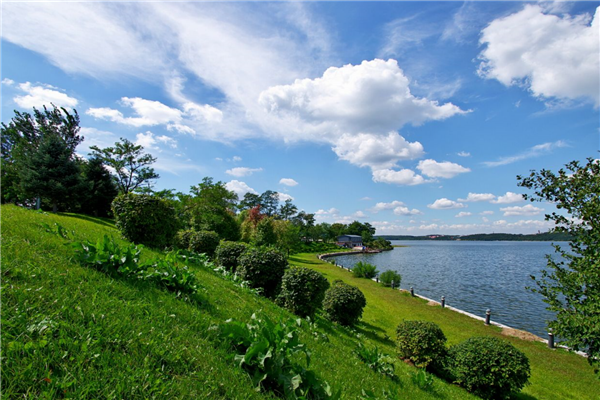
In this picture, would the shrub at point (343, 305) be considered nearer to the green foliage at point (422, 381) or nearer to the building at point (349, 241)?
the green foliage at point (422, 381)

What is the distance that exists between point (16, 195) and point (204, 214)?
2783 cm

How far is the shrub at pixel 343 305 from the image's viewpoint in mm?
10391

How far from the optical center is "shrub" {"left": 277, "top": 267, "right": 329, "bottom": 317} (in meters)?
9.20

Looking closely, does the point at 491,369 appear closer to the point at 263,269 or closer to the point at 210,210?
the point at 263,269

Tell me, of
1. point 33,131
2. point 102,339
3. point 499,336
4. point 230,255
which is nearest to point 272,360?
point 102,339

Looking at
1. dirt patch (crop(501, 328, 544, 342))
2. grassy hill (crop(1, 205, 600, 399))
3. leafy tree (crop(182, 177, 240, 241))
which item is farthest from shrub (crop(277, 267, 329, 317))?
leafy tree (crop(182, 177, 240, 241))

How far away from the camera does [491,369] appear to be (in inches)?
281

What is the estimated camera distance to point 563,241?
5871 mm

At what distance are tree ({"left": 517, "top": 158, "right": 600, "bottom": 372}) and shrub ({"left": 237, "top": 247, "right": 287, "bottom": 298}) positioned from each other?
299 inches

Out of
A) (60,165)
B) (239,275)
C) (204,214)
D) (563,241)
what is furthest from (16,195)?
(563,241)

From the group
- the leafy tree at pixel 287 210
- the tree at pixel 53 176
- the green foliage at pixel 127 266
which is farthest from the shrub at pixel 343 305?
→ the leafy tree at pixel 287 210

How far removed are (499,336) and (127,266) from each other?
639 inches

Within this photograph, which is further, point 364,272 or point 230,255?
point 364,272

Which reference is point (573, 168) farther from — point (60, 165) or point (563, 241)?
point (60, 165)
